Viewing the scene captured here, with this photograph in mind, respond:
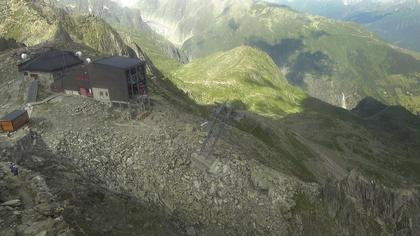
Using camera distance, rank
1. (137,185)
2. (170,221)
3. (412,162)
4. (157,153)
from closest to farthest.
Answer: (170,221) → (137,185) → (157,153) → (412,162)

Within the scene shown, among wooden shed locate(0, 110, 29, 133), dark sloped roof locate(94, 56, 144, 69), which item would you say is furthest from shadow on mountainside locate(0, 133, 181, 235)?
dark sloped roof locate(94, 56, 144, 69)

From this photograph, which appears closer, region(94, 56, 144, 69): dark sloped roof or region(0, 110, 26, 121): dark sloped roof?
region(0, 110, 26, 121): dark sloped roof

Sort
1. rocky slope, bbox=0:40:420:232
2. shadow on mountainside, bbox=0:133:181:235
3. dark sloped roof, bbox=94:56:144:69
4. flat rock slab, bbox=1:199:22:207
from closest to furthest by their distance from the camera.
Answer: flat rock slab, bbox=1:199:22:207
shadow on mountainside, bbox=0:133:181:235
rocky slope, bbox=0:40:420:232
dark sloped roof, bbox=94:56:144:69

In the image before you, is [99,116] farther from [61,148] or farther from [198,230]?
[198,230]

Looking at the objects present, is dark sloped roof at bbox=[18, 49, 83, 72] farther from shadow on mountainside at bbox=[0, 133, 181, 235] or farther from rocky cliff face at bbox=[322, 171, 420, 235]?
rocky cliff face at bbox=[322, 171, 420, 235]

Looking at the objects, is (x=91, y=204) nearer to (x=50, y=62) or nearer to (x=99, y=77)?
(x=99, y=77)

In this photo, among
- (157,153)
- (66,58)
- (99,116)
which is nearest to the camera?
(157,153)

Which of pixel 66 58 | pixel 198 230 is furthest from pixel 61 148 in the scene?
pixel 66 58
